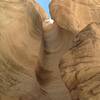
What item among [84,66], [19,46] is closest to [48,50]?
[19,46]

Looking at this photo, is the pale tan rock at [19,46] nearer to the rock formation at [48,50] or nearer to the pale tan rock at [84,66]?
the rock formation at [48,50]

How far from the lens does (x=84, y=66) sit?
21.7 inches

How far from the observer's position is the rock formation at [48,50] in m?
0.56

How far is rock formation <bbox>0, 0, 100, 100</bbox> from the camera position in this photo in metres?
0.56

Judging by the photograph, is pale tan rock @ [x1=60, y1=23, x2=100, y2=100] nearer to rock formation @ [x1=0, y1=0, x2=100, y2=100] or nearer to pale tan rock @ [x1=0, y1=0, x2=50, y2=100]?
rock formation @ [x1=0, y1=0, x2=100, y2=100]

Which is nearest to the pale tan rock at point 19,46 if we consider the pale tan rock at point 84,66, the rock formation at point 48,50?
the rock formation at point 48,50

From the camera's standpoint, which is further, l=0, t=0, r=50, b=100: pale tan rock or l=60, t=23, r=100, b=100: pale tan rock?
l=0, t=0, r=50, b=100: pale tan rock

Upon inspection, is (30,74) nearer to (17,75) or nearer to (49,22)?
(17,75)

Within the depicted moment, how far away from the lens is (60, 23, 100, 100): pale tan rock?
0.53 m

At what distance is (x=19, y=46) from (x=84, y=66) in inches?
5.9

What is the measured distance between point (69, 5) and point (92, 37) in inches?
4.0

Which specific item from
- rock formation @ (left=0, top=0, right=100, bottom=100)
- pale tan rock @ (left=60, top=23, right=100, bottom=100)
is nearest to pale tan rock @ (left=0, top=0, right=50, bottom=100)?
rock formation @ (left=0, top=0, right=100, bottom=100)

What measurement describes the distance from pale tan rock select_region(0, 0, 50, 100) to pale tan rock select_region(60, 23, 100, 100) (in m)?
0.10

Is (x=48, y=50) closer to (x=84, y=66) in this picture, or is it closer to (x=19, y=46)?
(x=19, y=46)
